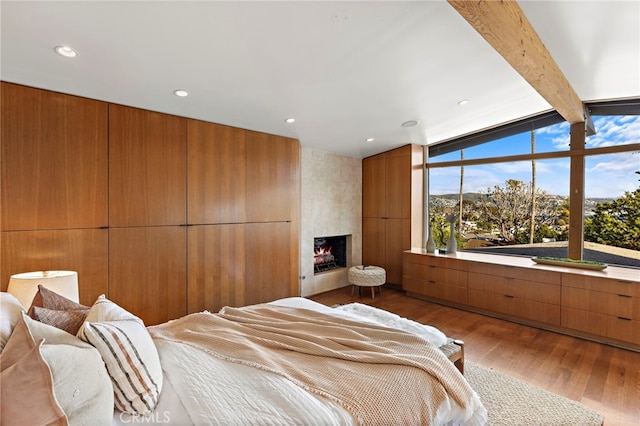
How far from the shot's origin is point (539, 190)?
4.17 metres

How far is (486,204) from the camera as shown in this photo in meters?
4.64

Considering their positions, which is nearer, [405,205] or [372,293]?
[372,293]

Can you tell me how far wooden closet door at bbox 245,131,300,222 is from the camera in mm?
3816

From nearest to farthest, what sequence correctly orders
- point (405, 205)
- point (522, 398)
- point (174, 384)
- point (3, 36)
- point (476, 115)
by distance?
point (174, 384) → point (3, 36) → point (522, 398) → point (476, 115) → point (405, 205)

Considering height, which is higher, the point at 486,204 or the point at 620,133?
the point at 620,133

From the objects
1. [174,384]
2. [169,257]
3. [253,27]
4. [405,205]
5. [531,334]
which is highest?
[253,27]

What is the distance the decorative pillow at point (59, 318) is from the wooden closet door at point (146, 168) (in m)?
1.66

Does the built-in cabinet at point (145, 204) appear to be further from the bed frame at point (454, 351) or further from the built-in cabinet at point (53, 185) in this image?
the bed frame at point (454, 351)

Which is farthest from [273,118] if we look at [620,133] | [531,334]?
[620,133]

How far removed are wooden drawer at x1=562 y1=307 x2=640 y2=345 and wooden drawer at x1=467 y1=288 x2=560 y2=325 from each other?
0.37 ft

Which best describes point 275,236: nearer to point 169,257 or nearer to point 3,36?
point 169,257

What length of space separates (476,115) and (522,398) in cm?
337

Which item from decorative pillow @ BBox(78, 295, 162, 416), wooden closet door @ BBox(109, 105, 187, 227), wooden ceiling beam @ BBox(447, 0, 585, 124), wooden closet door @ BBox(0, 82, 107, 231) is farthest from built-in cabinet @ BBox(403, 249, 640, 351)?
wooden closet door @ BBox(0, 82, 107, 231)

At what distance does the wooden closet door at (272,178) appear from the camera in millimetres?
3816
